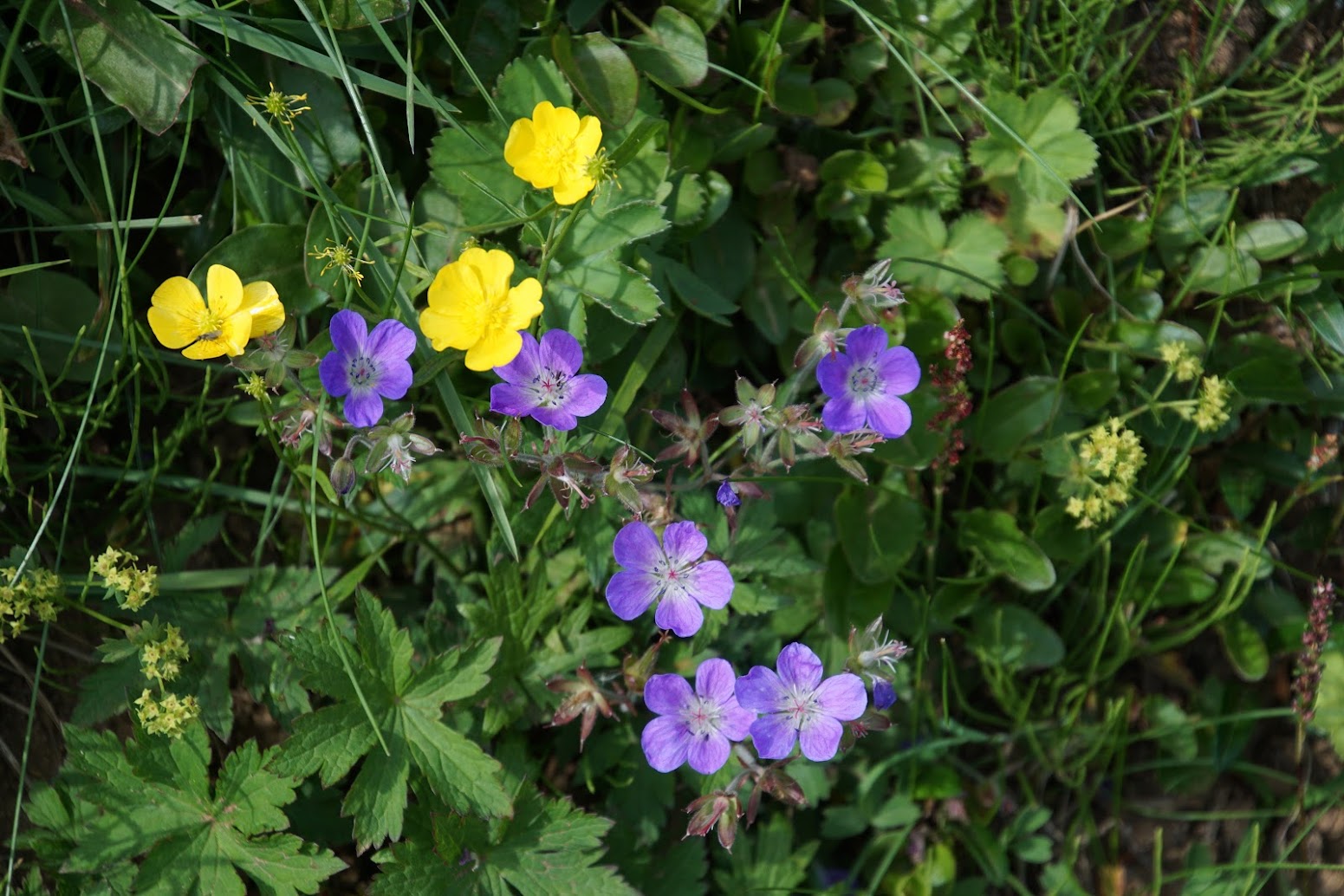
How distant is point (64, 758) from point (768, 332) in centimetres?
199

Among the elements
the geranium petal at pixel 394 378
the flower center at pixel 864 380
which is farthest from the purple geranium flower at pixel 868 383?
the geranium petal at pixel 394 378

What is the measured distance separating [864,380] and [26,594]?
1.80 meters

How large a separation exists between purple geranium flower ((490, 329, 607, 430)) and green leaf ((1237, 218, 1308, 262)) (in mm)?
1888

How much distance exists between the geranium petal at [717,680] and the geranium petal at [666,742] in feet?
0.30

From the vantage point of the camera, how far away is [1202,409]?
8.14ft

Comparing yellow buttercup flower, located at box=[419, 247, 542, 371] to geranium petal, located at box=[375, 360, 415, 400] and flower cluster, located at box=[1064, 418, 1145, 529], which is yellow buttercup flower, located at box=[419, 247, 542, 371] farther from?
flower cluster, located at box=[1064, 418, 1145, 529]

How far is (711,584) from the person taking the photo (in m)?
2.06

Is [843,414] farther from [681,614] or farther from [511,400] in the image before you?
[511,400]

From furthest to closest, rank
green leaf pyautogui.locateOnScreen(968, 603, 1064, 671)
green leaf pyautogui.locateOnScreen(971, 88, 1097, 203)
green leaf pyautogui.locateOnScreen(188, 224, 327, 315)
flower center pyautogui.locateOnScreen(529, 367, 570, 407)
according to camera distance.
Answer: green leaf pyautogui.locateOnScreen(968, 603, 1064, 671)
green leaf pyautogui.locateOnScreen(971, 88, 1097, 203)
green leaf pyautogui.locateOnScreen(188, 224, 327, 315)
flower center pyautogui.locateOnScreen(529, 367, 570, 407)

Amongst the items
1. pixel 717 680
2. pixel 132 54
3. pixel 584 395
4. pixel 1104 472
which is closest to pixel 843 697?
pixel 717 680

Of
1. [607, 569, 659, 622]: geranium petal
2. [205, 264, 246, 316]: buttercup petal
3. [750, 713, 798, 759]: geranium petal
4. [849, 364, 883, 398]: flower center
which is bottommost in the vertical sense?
[750, 713, 798, 759]: geranium petal

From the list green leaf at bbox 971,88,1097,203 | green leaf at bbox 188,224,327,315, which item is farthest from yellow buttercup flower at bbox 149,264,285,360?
green leaf at bbox 971,88,1097,203

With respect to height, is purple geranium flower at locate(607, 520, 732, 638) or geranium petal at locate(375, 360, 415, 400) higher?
geranium petal at locate(375, 360, 415, 400)

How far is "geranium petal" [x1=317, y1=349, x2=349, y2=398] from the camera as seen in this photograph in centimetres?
189
